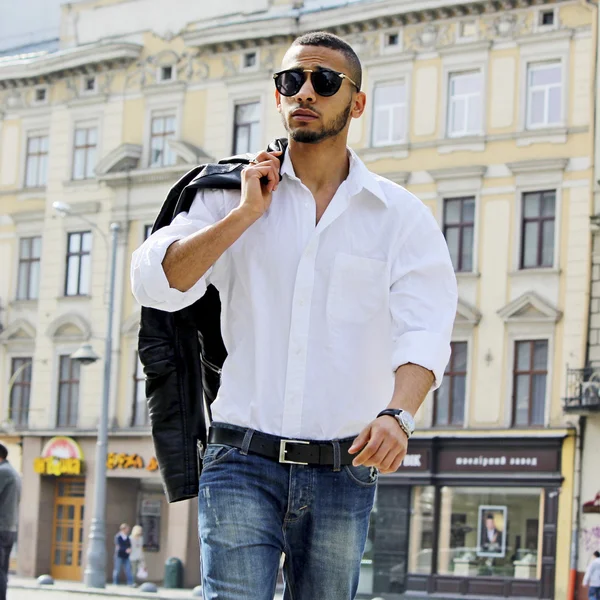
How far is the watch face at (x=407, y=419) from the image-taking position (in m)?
4.08

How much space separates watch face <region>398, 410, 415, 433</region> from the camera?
408cm

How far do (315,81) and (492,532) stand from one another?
31.2 metres

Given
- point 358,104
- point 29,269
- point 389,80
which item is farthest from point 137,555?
point 358,104

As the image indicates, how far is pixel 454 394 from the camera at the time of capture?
36.1 meters

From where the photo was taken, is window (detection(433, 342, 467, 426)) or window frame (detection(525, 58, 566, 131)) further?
window (detection(433, 342, 467, 426))

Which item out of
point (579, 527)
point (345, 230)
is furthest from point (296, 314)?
point (579, 527)

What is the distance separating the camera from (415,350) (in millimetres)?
4262

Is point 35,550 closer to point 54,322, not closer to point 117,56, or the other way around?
point 54,322

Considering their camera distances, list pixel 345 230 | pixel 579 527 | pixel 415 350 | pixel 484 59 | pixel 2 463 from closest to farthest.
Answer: pixel 415 350 < pixel 345 230 < pixel 2 463 < pixel 579 527 < pixel 484 59

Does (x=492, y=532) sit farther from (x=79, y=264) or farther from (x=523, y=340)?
(x=79, y=264)

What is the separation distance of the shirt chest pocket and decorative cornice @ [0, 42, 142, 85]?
39.3m

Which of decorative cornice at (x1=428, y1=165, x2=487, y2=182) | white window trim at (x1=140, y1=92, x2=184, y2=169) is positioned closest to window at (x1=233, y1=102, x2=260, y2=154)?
white window trim at (x1=140, y1=92, x2=184, y2=169)

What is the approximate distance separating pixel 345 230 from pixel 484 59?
3266 cm

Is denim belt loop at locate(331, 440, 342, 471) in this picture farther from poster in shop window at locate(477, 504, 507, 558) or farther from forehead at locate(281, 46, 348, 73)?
poster in shop window at locate(477, 504, 507, 558)
